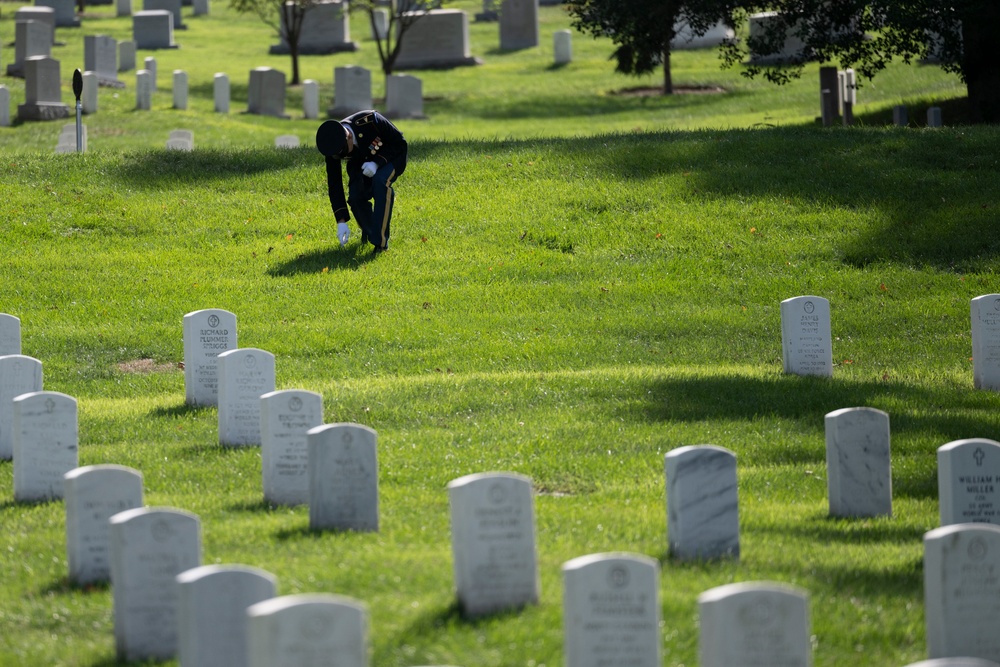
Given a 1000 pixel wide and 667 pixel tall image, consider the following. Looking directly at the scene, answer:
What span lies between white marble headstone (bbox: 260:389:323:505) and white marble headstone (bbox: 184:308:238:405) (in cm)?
325

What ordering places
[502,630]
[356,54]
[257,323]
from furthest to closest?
[356,54], [257,323], [502,630]

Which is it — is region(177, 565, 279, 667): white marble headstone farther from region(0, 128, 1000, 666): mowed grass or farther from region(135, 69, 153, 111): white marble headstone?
region(135, 69, 153, 111): white marble headstone

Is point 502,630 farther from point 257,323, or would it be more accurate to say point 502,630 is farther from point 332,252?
point 332,252

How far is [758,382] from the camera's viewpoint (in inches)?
485

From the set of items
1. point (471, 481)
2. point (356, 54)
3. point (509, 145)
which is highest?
point (356, 54)

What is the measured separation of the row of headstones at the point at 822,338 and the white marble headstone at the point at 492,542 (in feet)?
23.2

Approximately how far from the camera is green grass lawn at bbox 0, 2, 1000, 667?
6.76 meters

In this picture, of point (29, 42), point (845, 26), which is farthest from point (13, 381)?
point (29, 42)

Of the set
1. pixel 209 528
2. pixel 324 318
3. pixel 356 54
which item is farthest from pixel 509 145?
pixel 356 54

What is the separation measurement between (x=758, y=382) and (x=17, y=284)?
31.0 feet

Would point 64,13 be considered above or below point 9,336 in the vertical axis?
above

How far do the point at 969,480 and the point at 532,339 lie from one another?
7446mm

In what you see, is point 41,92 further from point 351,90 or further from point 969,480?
point 969,480

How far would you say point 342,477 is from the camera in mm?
7562
